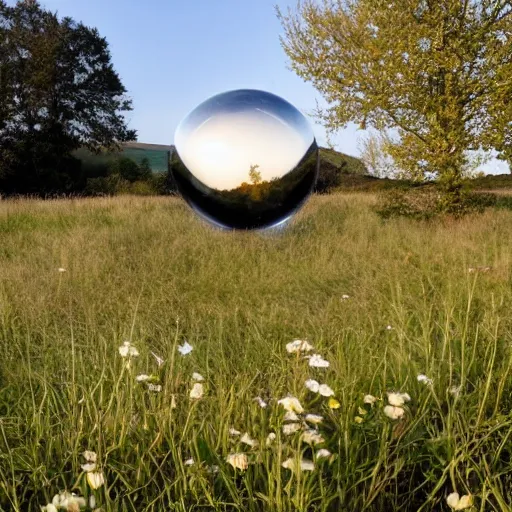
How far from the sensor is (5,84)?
2567 centimetres

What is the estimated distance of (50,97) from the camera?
2858 cm

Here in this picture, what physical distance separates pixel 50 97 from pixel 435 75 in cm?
2297

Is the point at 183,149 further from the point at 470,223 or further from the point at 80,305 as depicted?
the point at 470,223

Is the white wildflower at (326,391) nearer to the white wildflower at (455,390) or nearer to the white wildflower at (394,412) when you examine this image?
the white wildflower at (394,412)

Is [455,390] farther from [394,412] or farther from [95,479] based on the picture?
[95,479]

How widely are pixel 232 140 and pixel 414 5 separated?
779 centimetres

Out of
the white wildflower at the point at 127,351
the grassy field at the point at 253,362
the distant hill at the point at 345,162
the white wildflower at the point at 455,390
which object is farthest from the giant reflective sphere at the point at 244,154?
the distant hill at the point at 345,162

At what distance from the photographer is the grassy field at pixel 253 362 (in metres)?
2.16

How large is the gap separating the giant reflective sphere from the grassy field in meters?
1.05

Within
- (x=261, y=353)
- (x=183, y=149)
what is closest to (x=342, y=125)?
(x=183, y=149)

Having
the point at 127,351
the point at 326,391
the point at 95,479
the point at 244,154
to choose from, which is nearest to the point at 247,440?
the point at 326,391

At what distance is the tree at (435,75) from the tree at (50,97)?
19341 mm

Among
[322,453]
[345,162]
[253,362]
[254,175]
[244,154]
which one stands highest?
[345,162]

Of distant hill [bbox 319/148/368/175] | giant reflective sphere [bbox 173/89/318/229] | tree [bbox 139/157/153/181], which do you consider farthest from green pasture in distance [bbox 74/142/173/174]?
giant reflective sphere [bbox 173/89/318/229]
